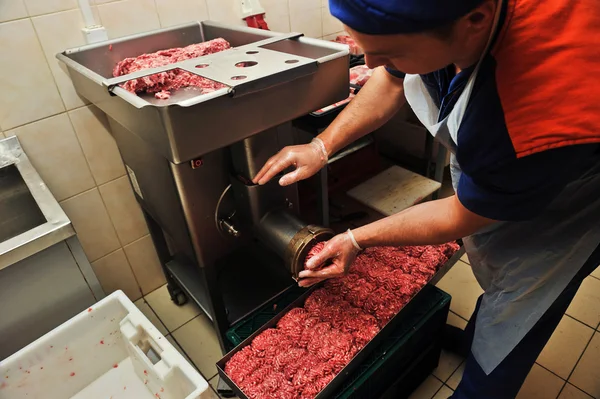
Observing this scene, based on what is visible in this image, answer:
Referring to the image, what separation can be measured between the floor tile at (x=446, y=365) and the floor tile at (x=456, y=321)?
0.13m

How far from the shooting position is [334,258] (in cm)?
107

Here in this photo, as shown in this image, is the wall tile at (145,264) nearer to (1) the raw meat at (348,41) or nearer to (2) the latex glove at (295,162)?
(2) the latex glove at (295,162)

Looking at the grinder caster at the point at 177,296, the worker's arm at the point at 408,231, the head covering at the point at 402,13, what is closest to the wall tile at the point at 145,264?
the grinder caster at the point at 177,296

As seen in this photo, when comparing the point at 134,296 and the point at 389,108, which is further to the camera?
the point at 134,296

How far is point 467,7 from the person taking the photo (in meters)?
0.58

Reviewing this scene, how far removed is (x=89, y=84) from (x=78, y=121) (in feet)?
1.09

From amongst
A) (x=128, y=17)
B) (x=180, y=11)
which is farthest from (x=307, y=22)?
(x=128, y=17)

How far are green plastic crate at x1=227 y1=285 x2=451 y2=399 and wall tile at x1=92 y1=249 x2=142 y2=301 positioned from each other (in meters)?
0.71

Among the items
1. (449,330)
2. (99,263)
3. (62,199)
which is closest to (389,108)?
(449,330)

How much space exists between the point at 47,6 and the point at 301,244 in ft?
3.38

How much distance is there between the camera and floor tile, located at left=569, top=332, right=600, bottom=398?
1454mm

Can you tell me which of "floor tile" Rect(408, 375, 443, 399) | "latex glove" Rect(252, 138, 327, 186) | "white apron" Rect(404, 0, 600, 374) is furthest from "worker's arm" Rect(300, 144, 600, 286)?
"floor tile" Rect(408, 375, 443, 399)

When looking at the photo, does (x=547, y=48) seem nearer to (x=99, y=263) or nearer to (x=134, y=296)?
(x=99, y=263)

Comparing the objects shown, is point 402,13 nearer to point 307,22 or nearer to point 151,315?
point 307,22
